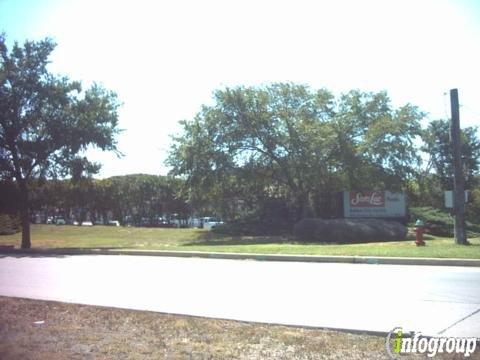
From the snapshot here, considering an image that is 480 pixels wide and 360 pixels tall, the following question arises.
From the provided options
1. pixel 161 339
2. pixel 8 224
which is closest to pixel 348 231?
pixel 161 339

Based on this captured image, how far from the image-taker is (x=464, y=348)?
643 cm

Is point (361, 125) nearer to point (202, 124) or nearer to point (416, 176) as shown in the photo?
point (416, 176)

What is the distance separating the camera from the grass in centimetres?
628

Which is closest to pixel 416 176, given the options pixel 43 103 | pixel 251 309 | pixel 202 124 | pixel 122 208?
pixel 202 124

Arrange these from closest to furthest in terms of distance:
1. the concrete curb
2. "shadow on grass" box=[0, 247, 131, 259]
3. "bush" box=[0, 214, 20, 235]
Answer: the concrete curb
"shadow on grass" box=[0, 247, 131, 259]
"bush" box=[0, 214, 20, 235]

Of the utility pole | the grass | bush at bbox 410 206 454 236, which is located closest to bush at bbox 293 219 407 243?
bush at bbox 410 206 454 236

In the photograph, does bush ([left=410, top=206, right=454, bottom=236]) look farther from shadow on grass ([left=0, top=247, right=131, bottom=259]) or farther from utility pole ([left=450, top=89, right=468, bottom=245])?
shadow on grass ([left=0, top=247, right=131, bottom=259])

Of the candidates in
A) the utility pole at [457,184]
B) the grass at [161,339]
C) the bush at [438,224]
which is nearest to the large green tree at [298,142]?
the bush at [438,224]

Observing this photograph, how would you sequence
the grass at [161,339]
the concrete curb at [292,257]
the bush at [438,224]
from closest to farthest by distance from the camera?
the grass at [161,339], the concrete curb at [292,257], the bush at [438,224]

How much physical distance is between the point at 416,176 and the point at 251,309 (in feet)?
99.0

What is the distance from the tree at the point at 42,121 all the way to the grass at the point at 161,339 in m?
20.8
